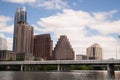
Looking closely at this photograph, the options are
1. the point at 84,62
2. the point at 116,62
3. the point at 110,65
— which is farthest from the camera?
the point at 84,62

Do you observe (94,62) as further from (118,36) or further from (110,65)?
(118,36)

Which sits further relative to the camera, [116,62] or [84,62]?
[84,62]

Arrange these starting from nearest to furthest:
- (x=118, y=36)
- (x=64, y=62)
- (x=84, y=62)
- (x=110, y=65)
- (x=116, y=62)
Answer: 1. (x=118, y=36)
2. (x=116, y=62)
3. (x=110, y=65)
4. (x=84, y=62)
5. (x=64, y=62)

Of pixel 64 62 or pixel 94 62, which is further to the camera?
pixel 64 62

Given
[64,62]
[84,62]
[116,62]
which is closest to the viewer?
[116,62]

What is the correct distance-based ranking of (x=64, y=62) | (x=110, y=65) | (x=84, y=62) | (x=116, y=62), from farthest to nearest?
1. (x=64, y=62)
2. (x=84, y=62)
3. (x=110, y=65)
4. (x=116, y=62)

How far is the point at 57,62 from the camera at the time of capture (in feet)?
628

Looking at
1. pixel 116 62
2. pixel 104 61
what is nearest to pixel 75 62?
pixel 104 61

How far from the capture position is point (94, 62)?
168 m

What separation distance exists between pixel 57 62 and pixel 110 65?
4441 centimetres

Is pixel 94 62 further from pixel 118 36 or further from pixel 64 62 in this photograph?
pixel 118 36

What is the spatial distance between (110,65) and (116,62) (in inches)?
505

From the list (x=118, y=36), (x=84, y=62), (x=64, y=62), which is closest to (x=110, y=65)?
(x=84, y=62)

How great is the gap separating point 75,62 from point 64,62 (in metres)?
11.3
